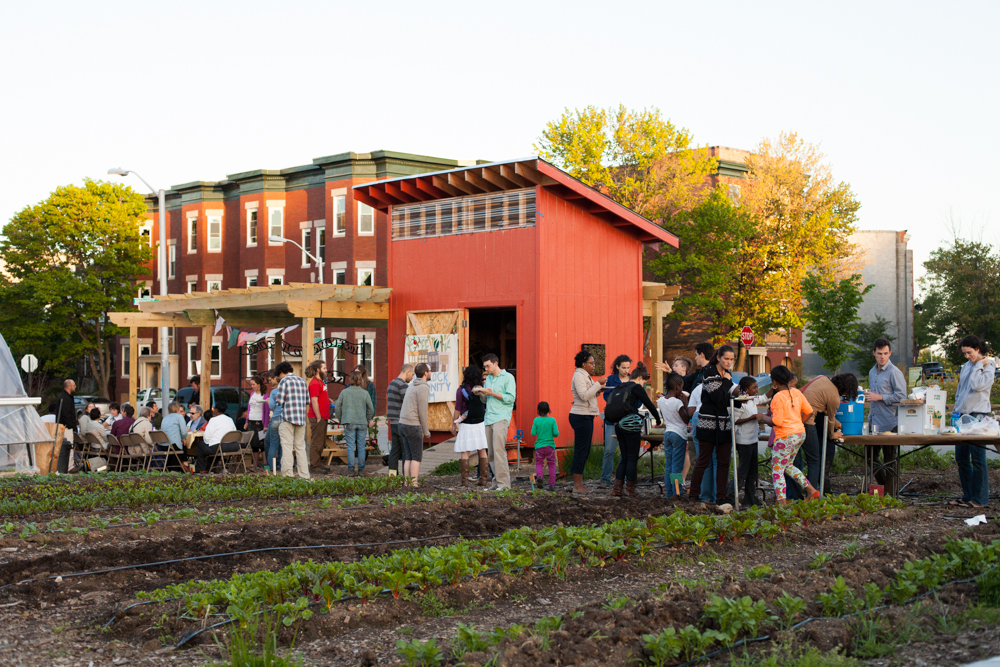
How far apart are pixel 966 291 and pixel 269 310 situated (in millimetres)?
34579

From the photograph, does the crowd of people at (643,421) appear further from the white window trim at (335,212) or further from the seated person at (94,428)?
the white window trim at (335,212)

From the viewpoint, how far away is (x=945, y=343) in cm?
4675

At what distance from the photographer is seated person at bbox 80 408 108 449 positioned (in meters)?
16.2

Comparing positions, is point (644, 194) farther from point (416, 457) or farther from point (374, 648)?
point (374, 648)

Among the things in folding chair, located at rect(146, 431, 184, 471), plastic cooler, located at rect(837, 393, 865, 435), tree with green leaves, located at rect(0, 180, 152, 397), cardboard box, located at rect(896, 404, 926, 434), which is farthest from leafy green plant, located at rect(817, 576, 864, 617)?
tree with green leaves, located at rect(0, 180, 152, 397)

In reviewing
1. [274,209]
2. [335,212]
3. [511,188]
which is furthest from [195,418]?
[274,209]

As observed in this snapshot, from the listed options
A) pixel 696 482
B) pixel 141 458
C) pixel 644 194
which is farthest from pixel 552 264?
pixel 644 194

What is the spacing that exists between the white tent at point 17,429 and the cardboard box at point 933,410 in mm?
13793

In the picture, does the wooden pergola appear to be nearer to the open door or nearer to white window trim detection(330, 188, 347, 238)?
the open door

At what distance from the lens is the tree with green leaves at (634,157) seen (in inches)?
1344

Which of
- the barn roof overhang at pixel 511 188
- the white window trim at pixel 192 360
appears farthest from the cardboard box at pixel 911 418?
the white window trim at pixel 192 360

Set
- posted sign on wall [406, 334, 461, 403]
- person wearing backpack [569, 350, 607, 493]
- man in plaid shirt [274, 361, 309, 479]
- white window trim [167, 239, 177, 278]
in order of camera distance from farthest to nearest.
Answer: white window trim [167, 239, 177, 278], posted sign on wall [406, 334, 461, 403], man in plaid shirt [274, 361, 309, 479], person wearing backpack [569, 350, 607, 493]

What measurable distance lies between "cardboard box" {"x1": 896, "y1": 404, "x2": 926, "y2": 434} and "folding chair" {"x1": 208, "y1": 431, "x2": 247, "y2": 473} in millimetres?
10283

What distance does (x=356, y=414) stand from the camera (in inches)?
588
